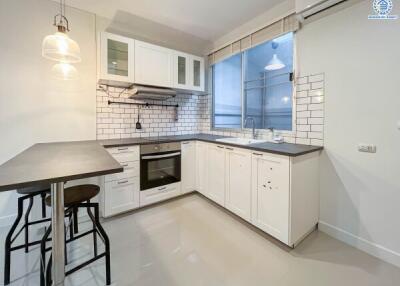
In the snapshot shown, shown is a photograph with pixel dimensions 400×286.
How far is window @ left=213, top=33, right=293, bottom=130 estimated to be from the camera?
2932mm

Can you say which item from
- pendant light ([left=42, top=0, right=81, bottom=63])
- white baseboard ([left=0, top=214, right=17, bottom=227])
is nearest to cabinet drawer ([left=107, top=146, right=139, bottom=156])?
pendant light ([left=42, top=0, right=81, bottom=63])

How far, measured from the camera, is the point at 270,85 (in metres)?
3.17

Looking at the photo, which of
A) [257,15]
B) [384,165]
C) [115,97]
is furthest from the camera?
[115,97]

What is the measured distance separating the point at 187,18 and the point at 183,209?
109 inches

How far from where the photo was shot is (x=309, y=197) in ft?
6.94

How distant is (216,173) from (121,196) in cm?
131

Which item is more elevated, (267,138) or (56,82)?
(56,82)

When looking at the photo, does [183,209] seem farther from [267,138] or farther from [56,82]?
[56,82]

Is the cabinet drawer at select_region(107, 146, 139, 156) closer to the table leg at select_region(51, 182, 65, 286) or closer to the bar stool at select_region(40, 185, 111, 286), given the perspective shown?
the bar stool at select_region(40, 185, 111, 286)

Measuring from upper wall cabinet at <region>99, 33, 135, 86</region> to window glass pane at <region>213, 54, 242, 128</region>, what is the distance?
1.66m

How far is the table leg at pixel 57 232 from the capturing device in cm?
117

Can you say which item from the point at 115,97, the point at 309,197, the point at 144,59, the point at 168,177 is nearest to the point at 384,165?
the point at 309,197

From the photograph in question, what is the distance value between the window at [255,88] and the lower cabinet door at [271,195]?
882 mm

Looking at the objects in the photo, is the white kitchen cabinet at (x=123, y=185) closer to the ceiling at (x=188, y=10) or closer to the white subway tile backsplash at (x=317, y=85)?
the ceiling at (x=188, y=10)
